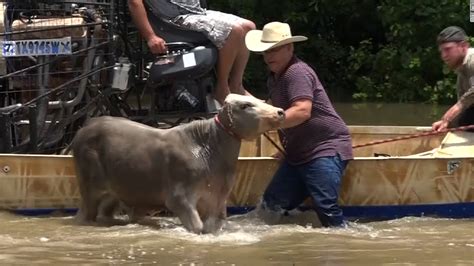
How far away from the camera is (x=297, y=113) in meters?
7.83

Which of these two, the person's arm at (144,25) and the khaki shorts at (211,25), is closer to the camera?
the person's arm at (144,25)

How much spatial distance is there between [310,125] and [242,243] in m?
1.07

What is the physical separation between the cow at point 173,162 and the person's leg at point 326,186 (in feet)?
1.70

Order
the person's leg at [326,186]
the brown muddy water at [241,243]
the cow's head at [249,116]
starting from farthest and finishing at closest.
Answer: the person's leg at [326,186] < the cow's head at [249,116] < the brown muddy water at [241,243]

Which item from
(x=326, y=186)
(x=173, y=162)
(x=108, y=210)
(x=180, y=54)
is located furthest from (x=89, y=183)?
(x=326, y=186)

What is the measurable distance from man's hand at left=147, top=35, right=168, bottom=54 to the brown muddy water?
54.8 inches

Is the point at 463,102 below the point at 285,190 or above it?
above

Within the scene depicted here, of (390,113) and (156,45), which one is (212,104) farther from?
(390,113)

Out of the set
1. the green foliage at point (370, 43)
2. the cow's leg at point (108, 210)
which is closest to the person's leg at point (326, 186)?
the cow's leg at point (108, 210)

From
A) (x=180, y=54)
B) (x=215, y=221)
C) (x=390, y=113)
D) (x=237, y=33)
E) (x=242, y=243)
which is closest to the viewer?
(x=242, y=243)

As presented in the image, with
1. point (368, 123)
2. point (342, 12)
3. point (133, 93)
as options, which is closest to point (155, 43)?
point (133, 93)

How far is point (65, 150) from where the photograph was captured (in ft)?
30.5

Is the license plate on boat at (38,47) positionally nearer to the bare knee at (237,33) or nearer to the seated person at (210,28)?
the seated person at (210,28)

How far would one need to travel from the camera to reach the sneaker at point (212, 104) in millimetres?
9160
